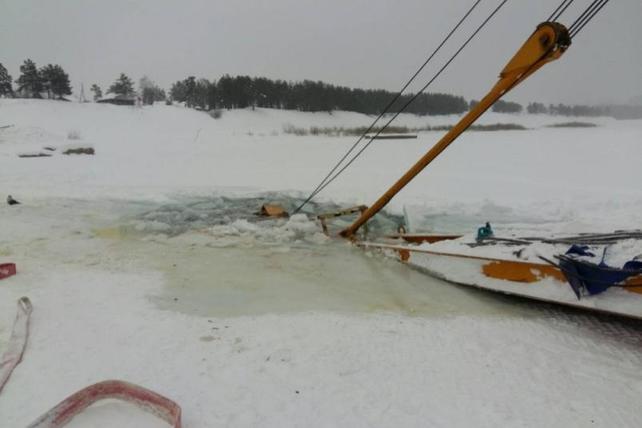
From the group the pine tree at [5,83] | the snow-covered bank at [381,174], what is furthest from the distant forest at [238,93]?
the snow-covered bank at [381,174]

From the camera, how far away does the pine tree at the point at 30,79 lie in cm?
5466

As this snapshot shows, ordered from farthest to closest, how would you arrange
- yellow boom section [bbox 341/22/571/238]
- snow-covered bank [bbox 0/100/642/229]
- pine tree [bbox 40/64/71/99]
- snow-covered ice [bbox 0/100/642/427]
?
pine tree [bbox 40/64/71/99] < snow-covered bank [bbox 0/100/642/229] < yellow boom section [bbox 341/22/571/238] < snow-covered ice [bbox 0/100/642/427]

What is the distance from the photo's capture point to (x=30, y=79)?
179 feet

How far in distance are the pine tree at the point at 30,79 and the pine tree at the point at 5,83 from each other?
1678mm

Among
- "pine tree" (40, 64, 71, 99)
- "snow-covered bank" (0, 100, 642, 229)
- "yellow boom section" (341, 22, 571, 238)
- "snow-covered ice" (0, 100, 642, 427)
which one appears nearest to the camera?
"snow-covered ice" (0, 100, 642, 427)

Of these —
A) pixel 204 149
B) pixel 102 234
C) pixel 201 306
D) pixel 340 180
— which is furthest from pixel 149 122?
pixel 201 306

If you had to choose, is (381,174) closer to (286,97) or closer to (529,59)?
(529,59)

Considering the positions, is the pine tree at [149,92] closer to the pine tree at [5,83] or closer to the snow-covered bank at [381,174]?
the pine tree at [5,83]

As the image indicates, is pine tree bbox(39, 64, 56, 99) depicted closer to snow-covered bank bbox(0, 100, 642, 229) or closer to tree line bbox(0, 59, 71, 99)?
tree line bbox(0, 59, 71, 99)

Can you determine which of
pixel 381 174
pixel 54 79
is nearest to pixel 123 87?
pixel 54 79

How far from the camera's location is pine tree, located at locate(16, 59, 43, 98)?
179ft

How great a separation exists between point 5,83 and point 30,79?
397cm

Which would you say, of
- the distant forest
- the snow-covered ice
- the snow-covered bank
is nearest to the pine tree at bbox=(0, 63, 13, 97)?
the distant forest

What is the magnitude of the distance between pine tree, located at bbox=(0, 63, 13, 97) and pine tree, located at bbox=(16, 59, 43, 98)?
1.68m
